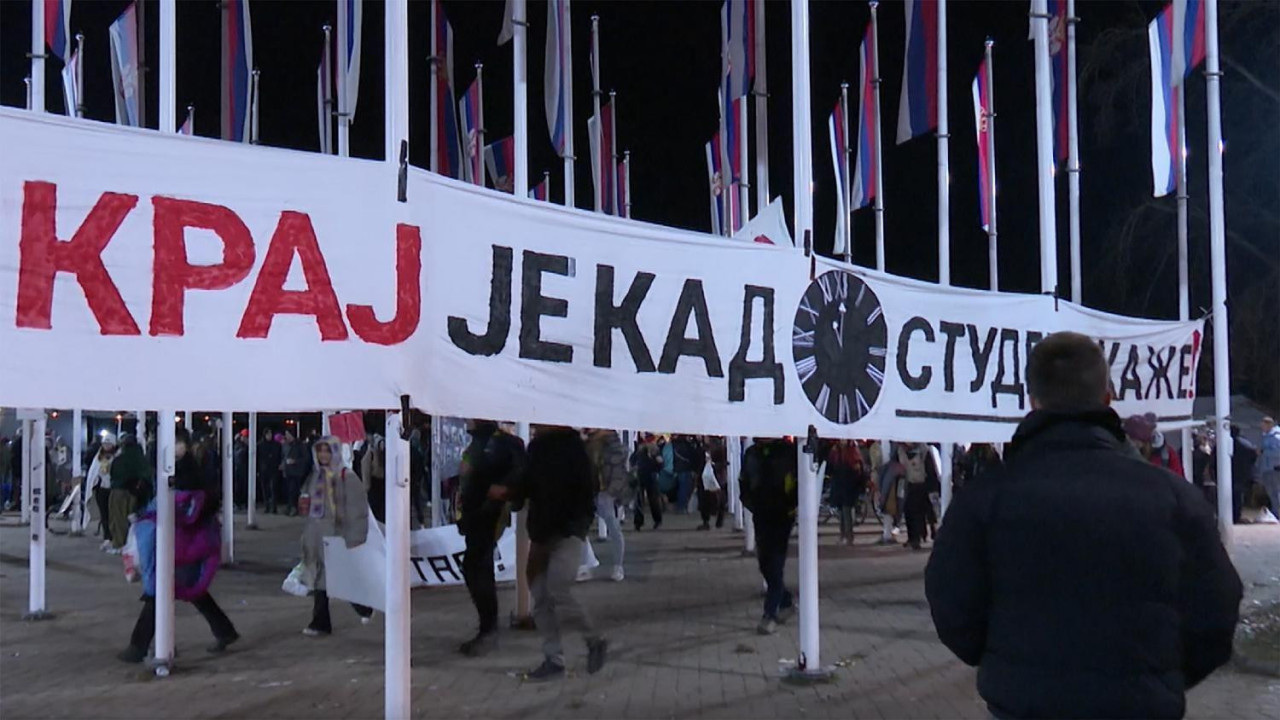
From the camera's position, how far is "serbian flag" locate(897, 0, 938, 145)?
15.5m

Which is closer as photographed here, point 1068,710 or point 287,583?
point 1068,710

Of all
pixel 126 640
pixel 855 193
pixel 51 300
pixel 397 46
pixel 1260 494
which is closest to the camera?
pixel 51 300

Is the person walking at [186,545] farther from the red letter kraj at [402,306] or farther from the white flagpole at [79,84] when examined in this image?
the white flagpole at [79,84]

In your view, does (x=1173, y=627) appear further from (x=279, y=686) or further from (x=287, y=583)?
(x=287, y=583)

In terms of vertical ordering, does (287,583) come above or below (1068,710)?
below

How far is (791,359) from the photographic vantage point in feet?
26.4

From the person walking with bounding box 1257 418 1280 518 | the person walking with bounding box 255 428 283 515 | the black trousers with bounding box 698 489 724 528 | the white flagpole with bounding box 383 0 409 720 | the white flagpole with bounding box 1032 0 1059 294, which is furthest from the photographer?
the person walking with bounding box 255 428 283 515

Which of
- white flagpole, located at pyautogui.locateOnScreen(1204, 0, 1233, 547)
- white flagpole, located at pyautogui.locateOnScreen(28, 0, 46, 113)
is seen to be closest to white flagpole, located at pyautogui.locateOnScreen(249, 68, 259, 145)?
white flagpole, located at pyautogui.locateOnScreen(28, 0, 46, 113)

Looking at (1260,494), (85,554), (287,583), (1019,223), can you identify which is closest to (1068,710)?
(287,583)

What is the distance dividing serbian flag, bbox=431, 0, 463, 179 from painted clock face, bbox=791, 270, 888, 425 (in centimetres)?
836

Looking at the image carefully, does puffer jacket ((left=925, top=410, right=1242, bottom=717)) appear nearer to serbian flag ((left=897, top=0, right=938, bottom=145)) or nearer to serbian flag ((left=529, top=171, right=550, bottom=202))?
serbian flag ((left=897, top=0, right=938, bottom=145))

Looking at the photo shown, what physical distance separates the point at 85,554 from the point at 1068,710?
17.8 m

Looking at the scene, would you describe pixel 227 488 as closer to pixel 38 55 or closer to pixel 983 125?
pixel 38 55

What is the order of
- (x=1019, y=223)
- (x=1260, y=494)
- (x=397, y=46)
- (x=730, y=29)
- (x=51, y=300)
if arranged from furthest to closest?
1. (x=1019, y=223)
2. (x=1260, y=494)
3. (x=730, y=29)
4. (x=397, y=46)
5. (x=51, y=300)
